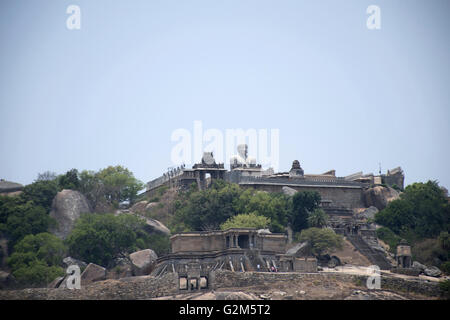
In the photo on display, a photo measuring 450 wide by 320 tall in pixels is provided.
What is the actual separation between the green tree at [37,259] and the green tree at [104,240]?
7.63 feet

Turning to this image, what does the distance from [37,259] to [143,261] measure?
45.3 feet

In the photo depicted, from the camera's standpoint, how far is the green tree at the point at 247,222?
11981 cm

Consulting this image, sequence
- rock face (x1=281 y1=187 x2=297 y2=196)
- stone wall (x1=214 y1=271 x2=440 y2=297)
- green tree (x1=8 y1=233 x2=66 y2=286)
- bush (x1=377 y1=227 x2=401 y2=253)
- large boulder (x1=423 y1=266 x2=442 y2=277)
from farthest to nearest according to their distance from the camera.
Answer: rock face (x1=281 y1=187 x2=297 y2=196), bush (x1=377 y1=227 x2=401 y2=253), green tree (x1=8 y1=233 x2=66 y2=286), large boulder (x1=423 y1=266 x2=442 y2=277), stone wall (x1=214 y1=271 x2=440 y2=297)

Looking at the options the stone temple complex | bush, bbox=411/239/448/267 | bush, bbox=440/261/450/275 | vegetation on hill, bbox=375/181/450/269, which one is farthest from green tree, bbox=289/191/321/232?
bush, bbox=440/261/450/275

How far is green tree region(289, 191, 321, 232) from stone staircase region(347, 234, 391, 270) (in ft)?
21.2

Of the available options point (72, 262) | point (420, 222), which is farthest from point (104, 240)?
point (420, 222)

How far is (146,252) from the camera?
387ft

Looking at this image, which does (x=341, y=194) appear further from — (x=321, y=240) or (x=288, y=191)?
(x=321, y=240)

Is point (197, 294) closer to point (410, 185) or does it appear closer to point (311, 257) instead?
point (311, 257)

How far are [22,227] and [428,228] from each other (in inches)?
2167

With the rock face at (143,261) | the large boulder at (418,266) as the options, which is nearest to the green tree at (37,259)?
the rock face at (143,261)

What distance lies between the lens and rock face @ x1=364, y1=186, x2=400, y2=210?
14438 cm

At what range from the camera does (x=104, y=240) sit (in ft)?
399

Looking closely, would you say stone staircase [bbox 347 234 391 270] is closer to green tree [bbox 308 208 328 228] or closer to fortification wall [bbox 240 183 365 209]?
green tree [bbox 308 208 328 228]
